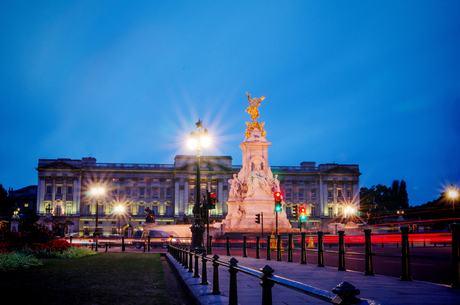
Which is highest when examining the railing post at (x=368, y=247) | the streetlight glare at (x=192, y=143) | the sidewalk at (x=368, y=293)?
the streetlight glare at (x=192, y=143)

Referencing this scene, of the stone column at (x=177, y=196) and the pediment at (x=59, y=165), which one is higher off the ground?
the pediment at (x=59, y=165)

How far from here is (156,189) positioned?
112 metres

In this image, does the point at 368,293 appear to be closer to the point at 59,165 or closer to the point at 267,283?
the point at 267,283

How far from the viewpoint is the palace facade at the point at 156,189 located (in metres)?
108

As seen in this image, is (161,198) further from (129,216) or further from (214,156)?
(214,156)

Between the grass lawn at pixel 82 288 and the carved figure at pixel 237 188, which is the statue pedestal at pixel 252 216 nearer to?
the carved figure at pixel 237 188

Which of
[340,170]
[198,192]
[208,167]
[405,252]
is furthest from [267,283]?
[340,170]

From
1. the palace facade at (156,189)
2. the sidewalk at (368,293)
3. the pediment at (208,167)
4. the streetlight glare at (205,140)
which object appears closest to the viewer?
the sidewalk at (368,293)

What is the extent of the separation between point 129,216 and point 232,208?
69.2m

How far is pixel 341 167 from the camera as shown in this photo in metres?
114

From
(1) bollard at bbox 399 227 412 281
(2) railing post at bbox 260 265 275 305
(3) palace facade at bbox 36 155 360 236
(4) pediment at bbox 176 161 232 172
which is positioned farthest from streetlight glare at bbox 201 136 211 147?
(4) pediment at bbox 176 161 232 172

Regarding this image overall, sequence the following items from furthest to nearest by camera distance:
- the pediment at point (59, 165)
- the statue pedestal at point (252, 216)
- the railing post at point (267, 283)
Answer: the pediment at point (59, 165), the statue pedestal at point (252, 216), the railing post at point (267, 283)

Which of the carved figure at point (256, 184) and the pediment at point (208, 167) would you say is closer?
the carved figure at point (256, 184)

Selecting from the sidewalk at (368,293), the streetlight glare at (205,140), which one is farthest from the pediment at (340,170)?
the sidewalk at (368,293)
